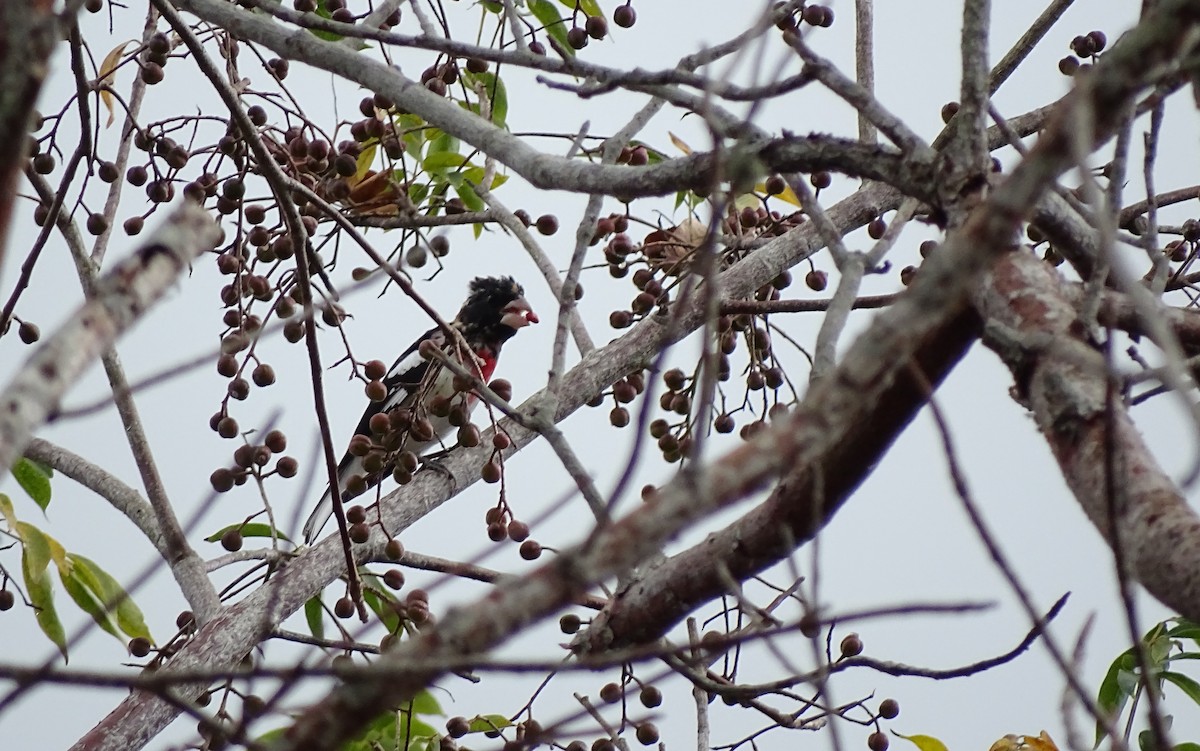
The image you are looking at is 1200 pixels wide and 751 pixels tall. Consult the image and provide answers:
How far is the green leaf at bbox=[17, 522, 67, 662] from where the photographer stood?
2.77 m

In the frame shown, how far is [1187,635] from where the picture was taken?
8.71ft

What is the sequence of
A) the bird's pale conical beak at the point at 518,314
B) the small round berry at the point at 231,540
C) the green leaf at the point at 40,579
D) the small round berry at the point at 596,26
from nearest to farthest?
1. the green leaf at the point at 40,579
2. the small round berry at the point at 231,540
3. the small round berry at the point at 596,26
4. the bird's pale conical beak at the point at 518,314

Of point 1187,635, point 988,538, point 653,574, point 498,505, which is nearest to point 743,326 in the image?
point 498,505

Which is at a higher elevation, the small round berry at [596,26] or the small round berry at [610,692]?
the small round berry at [596,26]

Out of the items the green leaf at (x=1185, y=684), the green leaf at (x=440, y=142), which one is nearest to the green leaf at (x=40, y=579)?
the green leaf at (x=440, y=142)

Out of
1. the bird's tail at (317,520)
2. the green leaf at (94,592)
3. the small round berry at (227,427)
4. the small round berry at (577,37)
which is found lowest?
the green leaf at (94,592)

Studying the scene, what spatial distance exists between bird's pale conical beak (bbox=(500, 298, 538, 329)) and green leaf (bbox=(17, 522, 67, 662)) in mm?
3200

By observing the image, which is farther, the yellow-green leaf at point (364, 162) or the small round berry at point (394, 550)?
the yellow-green leaf at point (364, 162)

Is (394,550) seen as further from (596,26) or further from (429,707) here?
(596,26)

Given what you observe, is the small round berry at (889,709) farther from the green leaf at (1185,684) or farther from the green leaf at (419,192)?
the green leaf at (419,192)

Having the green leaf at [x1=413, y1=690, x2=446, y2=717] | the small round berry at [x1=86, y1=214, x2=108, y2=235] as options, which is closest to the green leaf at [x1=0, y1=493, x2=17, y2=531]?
the small round berry at [x1=86, y1=214, x2=108, y2=235]

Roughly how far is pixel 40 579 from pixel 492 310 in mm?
3814

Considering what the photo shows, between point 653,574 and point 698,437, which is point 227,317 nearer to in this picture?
point 653,574

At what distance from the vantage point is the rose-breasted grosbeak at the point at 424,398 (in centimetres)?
308
